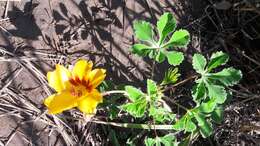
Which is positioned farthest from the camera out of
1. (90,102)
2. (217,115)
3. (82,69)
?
(217,115)

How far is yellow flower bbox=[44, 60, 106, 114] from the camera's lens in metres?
2.04

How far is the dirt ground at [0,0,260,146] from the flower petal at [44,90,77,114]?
1.34 ft

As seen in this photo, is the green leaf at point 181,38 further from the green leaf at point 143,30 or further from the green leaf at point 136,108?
the green leaf at point 136,108

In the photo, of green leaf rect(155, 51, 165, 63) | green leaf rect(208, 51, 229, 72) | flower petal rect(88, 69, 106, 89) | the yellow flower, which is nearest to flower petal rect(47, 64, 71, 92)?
the yellow flower

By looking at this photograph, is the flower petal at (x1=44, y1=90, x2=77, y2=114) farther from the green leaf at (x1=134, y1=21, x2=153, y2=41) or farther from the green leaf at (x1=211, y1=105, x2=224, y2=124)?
the green leaf at (x1=211, y1=105, x2=224, y2=124)

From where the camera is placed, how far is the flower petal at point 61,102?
2.06 m

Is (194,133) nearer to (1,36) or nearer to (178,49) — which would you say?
(178,49)

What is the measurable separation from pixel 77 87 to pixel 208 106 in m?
0.63

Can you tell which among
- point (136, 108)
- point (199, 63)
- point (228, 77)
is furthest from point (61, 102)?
point (228, 77)

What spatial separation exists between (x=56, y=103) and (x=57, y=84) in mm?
119

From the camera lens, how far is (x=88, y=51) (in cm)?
259

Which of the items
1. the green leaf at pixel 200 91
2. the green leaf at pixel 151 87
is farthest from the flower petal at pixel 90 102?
the green leaf at pixel 200 91

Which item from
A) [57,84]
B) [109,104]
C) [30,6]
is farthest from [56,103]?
[30,6]

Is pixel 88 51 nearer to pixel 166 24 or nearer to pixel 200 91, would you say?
pixel 166 24
